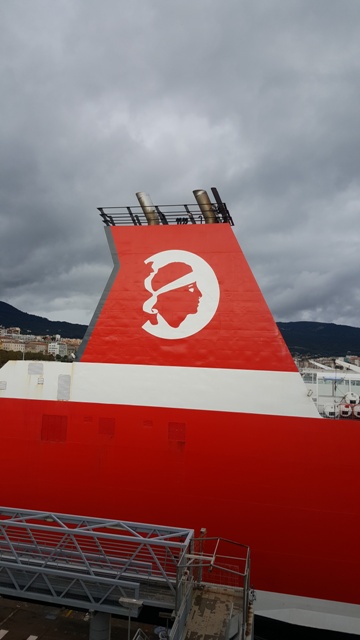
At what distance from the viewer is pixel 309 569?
705 cm

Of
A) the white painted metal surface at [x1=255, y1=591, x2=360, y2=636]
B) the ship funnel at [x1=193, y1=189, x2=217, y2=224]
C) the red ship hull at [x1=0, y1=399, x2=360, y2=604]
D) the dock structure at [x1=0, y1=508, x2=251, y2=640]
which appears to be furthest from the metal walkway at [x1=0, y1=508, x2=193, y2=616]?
the ship funnel at [x1=193, y1=189, x2=217, y2=224]

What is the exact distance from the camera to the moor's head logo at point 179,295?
26.7 feet

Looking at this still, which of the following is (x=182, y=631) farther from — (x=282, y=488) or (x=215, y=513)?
(x=282, y=488)

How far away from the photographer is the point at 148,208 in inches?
355

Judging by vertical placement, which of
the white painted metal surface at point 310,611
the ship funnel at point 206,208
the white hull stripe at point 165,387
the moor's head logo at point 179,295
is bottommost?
the white painted metal surface at point 310,611

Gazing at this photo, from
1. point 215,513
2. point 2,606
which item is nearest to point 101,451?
point 215,513

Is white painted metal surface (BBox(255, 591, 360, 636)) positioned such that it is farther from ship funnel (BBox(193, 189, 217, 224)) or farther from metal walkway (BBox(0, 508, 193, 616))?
ship funnel (BBox(193, 189, 217, 224))

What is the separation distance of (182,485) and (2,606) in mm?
6346

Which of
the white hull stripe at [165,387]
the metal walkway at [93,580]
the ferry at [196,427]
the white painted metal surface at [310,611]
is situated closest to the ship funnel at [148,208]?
the ferry at [196,427]

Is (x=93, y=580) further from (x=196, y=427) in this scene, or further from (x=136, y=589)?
(x=196, y=427)

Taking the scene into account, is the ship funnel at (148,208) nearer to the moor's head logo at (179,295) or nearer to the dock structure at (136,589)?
the moor's head logo at (179,295)

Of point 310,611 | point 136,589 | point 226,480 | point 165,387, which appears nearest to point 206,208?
point 165,387

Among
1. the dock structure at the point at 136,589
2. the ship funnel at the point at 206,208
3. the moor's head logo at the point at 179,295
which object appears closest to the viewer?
the dock structure at the point at 136,589

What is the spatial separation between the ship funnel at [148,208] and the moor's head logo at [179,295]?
1001mm
